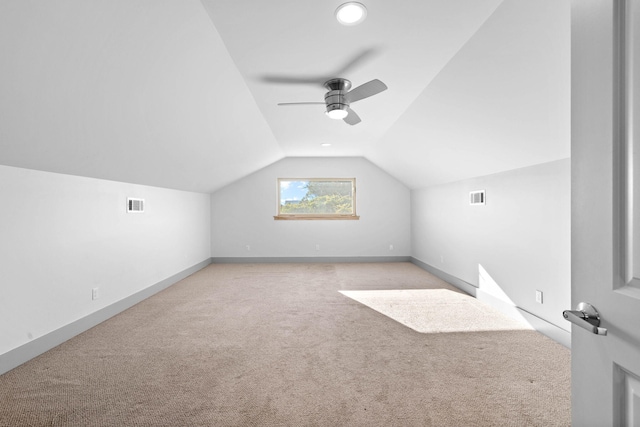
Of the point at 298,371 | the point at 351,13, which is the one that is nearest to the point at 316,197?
the point at 298,371

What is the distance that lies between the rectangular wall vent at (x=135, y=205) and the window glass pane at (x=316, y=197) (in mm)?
3150

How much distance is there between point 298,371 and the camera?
2219 mm

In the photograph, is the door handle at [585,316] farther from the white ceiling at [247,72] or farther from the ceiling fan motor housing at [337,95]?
the ceiling fan motor housing at [337,95]

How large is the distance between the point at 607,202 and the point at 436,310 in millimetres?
3140

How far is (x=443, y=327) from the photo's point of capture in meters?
3.02

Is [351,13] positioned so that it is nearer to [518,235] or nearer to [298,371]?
[298,371]

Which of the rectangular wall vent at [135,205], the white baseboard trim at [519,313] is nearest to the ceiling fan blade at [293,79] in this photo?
the rectangular wall vent at [135,205]

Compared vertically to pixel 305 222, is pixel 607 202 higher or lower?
higher

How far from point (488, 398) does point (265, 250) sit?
5.31m

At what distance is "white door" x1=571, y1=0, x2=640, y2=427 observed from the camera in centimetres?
63

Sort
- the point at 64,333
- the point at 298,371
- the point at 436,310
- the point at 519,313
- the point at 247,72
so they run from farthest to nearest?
the point at 436,310, the point at 519,313, the point at 64,333, the point at 247,72, the point at 298,371

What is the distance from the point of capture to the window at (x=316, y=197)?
22.3 feet

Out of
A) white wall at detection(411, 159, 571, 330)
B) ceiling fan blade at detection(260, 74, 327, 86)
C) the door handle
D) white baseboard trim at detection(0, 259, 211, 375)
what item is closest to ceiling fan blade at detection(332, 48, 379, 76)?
ceiling fan blade at detection(260, 74, 327, 86)

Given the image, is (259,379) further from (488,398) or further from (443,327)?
(443,327)
